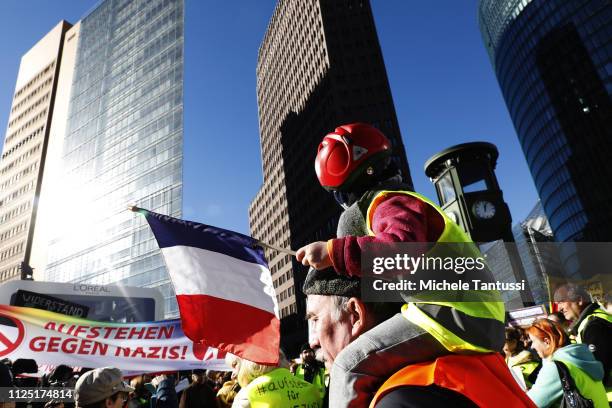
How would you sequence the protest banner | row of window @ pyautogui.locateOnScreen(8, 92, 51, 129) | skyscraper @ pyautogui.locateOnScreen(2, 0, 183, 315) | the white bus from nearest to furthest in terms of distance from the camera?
1. the protest banner
2. the white bus
3. skyscraper @ pyautogui.locateOnScreen(2, 0, 183, 315)
4. row of window @ pyautogui.locateOnScreen(8, 92, 51, 129)

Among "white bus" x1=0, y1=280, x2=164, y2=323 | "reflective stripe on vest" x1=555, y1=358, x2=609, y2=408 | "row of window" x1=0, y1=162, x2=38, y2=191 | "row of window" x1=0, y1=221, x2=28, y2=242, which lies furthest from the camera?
"row of window" x1=0, y1=162, x2=38, y2=191

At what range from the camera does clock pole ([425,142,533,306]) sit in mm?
8766

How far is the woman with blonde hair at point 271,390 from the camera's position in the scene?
11.4 feet

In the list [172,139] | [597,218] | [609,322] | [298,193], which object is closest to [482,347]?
[609,322]

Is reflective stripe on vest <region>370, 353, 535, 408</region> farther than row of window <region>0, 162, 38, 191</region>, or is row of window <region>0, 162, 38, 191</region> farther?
row of window <region>0, 162, 38, 191</region>

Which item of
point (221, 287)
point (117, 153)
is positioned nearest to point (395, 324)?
point (221, 287)

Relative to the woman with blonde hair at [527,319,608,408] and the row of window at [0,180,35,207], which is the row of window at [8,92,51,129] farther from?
the woman with blonde hair at [527,319,608,408]

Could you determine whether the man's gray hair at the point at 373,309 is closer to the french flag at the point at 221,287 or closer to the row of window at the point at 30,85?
the french flag at the point at 221,287

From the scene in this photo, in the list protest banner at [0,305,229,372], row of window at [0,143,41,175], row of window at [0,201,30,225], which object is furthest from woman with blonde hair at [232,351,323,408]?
row of window at [0,143,41,175]

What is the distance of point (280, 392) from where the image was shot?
3561 mm

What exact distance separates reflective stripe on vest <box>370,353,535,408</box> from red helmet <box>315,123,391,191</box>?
3.82 feet

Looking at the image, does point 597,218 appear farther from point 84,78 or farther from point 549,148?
point 84,78

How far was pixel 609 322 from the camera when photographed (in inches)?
139

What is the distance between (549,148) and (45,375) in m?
83.0
